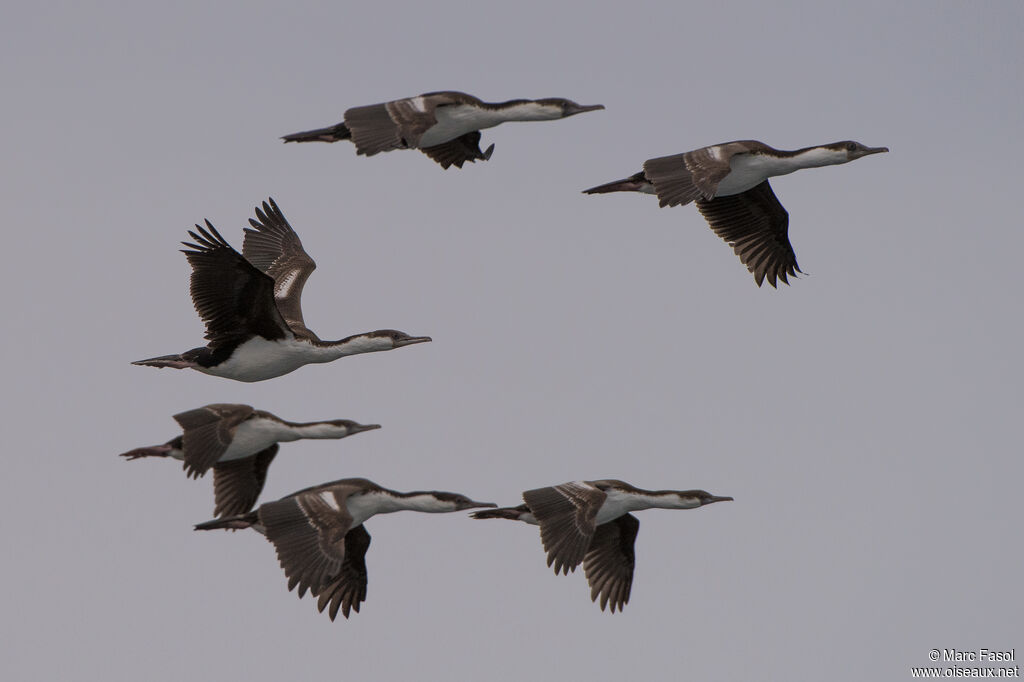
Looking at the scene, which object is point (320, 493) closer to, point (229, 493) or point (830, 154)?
point (229, 493)

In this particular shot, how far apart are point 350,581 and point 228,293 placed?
176 inches

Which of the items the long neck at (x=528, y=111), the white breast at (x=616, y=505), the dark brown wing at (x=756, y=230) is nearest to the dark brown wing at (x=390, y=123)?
the long neck at (x=528, y=111)

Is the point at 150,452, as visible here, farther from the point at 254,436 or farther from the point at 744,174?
the point at 744,174

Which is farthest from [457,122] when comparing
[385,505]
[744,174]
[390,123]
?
[385,505]

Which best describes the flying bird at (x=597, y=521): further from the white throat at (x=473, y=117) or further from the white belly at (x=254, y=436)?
the white throat at (x=473, y=117)

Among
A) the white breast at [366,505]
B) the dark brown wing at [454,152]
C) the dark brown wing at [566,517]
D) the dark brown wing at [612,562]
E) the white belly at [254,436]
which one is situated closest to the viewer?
the dark brown wing at [566,517]

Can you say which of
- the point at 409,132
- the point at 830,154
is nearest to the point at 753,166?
the point at 830,154

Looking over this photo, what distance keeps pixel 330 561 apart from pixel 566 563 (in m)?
3.04

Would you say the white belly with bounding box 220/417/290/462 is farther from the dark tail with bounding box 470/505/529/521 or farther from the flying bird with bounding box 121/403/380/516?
the dark tail with bounding box 470/505/529/521

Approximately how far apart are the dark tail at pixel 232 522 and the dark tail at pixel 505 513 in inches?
126

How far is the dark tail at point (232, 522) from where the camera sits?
24.1 metres

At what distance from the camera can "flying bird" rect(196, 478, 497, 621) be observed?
22.4 meters

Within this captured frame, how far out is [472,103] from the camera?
84.0 feet

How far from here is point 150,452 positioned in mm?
25219
